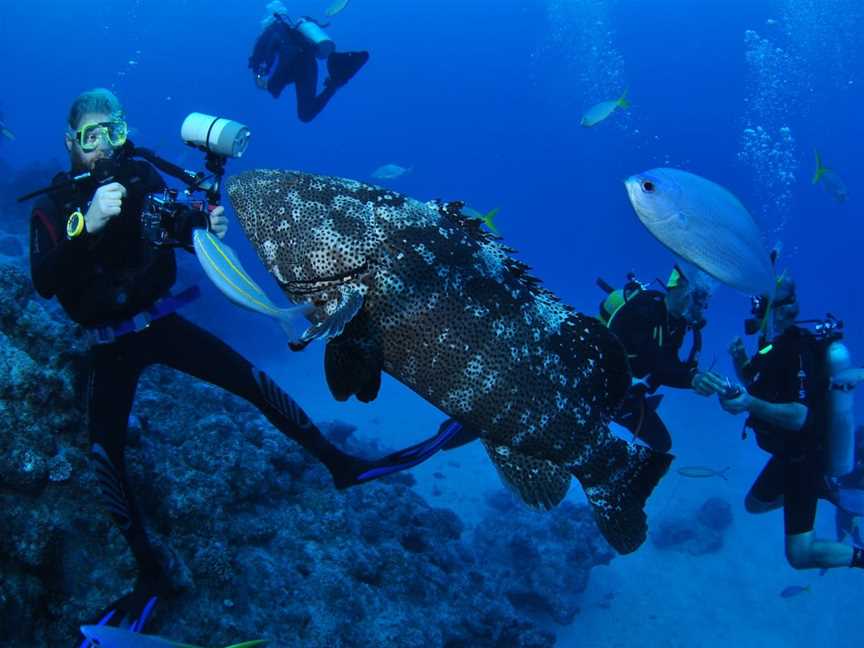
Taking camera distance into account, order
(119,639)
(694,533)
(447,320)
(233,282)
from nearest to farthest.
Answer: (233,282) < (119,639) < (447,320) < (694,533)

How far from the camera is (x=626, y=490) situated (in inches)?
112

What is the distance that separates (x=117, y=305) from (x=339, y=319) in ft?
5.97

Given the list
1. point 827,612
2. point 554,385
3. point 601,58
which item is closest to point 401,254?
point 554,385

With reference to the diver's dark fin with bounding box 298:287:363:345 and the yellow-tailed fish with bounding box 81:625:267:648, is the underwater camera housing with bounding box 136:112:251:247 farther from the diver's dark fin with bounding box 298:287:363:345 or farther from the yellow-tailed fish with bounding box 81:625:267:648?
the yellow-tailed fish with bounding box 81:625:267:648

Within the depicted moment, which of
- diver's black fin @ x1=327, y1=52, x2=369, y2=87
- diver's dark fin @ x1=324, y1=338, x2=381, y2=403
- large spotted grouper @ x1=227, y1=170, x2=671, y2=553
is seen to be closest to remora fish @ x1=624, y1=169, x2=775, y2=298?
large spotted grouper @ x1=227, y1=170, x2=671, y2=553

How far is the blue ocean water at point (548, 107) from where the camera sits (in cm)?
7281

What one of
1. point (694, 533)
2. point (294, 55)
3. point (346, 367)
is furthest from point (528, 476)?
point (694, 533)

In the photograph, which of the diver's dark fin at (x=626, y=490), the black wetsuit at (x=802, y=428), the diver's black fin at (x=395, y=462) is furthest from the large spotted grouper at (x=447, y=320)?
the black wetsuit at (x=802, y=428)

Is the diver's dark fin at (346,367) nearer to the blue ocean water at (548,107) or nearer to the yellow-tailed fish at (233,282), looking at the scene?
the yellow-tailed fish at (233,282)

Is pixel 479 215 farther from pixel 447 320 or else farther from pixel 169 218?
pixel 169 218

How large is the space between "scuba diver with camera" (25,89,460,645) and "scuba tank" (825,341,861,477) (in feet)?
14.6

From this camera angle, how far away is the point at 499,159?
108312 millimetres

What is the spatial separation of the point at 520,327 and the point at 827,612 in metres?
13.0

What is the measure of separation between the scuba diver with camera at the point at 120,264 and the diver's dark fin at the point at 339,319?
2.89 feet
